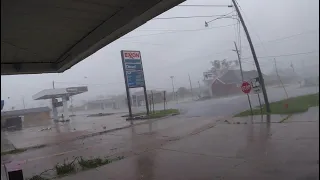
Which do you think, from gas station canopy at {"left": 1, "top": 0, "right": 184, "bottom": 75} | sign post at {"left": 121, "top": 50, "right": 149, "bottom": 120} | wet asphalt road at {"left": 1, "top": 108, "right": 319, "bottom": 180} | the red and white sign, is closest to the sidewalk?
wet asphalt road at {"left": 1, "top": 108, "right": 319, "bottom": 180}

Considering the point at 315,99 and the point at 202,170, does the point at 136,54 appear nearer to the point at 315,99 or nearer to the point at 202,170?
the point at 202,170

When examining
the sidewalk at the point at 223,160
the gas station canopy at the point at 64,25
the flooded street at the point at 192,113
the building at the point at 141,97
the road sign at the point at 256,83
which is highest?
the gas station canopy at the point at 64,25

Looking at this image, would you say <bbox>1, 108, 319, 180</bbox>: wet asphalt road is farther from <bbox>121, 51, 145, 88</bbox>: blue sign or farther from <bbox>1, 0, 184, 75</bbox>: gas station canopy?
<bbox>121, 51, 145, 88</bbox>: blue sign

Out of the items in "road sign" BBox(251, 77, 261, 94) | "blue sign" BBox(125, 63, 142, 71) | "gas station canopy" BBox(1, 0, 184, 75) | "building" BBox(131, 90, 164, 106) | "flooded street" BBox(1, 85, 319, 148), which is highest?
"blue sign" BBox(125, 63, 142, 71)

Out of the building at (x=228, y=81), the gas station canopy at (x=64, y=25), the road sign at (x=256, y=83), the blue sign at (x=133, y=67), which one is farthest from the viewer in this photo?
the blue sign at (x=133, y=67)

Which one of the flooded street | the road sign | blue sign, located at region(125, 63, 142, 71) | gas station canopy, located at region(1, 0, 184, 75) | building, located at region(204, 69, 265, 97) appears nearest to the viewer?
the flooded street

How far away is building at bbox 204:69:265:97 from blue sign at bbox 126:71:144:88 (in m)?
21.5

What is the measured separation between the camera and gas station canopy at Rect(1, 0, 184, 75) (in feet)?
16.9

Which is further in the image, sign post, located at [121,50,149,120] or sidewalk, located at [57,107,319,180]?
sign post, located at [121,50,149,120]

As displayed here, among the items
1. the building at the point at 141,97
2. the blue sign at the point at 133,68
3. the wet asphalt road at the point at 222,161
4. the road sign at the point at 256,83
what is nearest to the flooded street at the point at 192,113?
the road sign at the point at 256,83

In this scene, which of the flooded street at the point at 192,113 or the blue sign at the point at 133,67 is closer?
the flooded street at the point at 192,113

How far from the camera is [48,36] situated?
687 cm

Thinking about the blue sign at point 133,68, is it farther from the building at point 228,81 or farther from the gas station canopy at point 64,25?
the building at point 228,81

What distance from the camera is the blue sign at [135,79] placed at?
2831 cm
